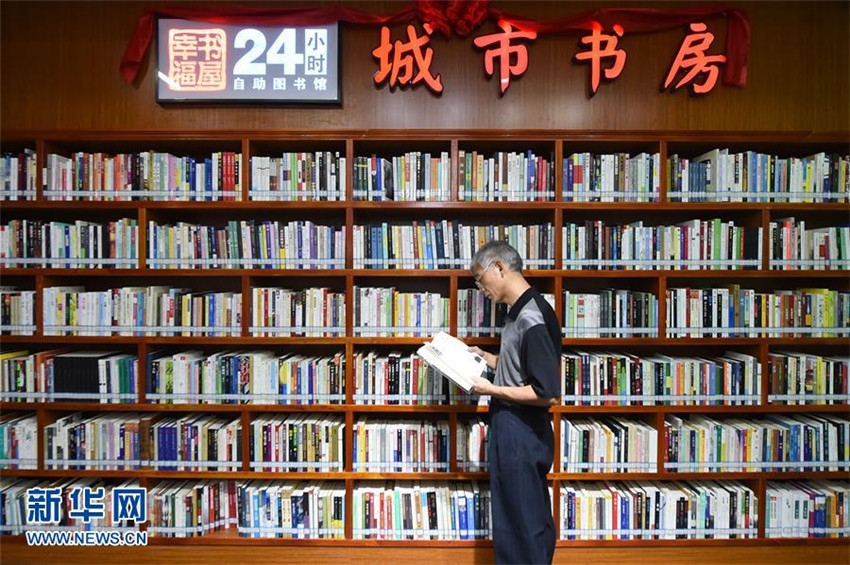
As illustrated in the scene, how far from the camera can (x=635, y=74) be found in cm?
238

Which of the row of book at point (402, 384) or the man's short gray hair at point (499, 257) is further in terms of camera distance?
the row of book at point (402, 384)

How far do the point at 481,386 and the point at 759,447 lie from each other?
1738mm

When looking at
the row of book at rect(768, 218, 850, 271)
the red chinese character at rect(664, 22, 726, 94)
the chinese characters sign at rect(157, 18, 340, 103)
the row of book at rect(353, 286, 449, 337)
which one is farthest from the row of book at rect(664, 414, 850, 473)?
the chinese characters sign at rect(157, 18, 340, 103)

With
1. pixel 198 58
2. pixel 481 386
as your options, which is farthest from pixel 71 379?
pixel 481 386

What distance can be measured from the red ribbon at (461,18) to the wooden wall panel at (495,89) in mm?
63

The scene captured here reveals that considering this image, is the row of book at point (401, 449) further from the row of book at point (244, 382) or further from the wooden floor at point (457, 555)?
the wooden floor at point (457, 555)

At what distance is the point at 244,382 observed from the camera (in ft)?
7.38

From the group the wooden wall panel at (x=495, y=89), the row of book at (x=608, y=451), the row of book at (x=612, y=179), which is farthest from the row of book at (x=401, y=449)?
the wooden wall panel at (x=495, y=89)

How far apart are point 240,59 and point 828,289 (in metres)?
3.72

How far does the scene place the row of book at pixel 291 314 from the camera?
7.34ft

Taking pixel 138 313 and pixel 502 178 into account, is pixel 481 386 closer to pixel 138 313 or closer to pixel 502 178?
pixel 502 178

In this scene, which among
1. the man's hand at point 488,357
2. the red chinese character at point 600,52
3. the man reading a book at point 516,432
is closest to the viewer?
the man reading a book at point 516,432

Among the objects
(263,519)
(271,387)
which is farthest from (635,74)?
(263,519)

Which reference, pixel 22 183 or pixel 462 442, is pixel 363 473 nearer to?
pixel 462 442
